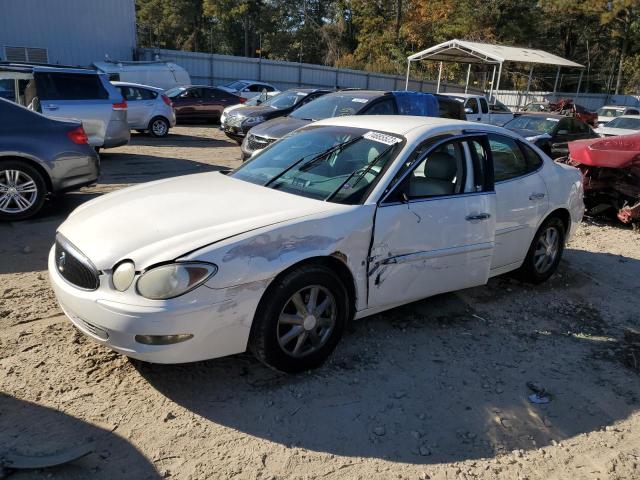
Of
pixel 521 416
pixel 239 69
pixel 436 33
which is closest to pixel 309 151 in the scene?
pixel 521 416

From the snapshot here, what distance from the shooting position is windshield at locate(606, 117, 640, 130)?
668 inches

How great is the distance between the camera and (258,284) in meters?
3.09

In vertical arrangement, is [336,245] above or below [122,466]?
Result: above

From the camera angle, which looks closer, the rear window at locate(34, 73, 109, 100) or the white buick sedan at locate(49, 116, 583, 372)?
the white buick sedan at locate(49, 116, 583, 372)

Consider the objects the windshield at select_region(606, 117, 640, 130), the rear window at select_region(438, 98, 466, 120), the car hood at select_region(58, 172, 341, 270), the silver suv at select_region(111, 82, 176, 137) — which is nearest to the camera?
the car hood at select_region(58, 172, 341, 270)

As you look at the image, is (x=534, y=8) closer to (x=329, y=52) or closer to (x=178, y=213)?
(x=329, y=52)

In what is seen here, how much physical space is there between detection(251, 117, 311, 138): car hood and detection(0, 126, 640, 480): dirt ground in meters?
5.66

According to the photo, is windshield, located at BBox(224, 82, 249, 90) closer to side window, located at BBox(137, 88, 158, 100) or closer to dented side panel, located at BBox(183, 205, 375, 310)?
side window, located at BBox(137, 88, 158, 100)

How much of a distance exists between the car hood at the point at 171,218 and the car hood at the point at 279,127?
5.79 metres

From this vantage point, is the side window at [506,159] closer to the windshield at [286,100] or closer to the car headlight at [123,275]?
the car headlight at [123,275]

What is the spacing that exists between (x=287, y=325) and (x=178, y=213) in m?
0.98

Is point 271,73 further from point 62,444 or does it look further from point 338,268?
point 62,444

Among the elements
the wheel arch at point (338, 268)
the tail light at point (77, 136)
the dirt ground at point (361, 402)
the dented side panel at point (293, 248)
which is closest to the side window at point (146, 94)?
the tail light at point (77, 136)

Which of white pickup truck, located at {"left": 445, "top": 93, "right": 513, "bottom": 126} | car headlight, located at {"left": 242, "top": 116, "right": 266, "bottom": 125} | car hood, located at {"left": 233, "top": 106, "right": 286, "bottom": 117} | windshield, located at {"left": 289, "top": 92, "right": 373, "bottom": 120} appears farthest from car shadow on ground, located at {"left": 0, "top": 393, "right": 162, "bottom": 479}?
white pickup truck, located at {"left": 445, "top": 93, "right": 513, "bottom": 126}
